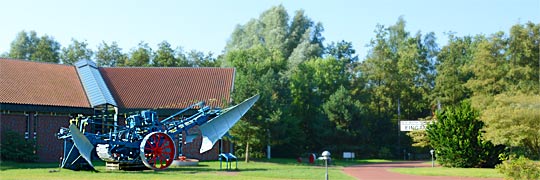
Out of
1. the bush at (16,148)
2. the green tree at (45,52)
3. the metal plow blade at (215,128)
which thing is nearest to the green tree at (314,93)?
the bush at (16,148)

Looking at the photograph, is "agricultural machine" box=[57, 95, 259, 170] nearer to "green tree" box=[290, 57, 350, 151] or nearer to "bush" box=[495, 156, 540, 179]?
"bush" box=[495, 156, 540, 179]

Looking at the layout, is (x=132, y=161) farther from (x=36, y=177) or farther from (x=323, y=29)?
(x=323, y=29)

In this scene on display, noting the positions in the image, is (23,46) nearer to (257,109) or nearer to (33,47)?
(33,47)

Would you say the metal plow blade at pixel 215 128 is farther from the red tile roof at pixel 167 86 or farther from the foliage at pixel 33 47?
the foliage at pixel 33 47

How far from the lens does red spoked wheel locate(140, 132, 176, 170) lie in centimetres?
2802

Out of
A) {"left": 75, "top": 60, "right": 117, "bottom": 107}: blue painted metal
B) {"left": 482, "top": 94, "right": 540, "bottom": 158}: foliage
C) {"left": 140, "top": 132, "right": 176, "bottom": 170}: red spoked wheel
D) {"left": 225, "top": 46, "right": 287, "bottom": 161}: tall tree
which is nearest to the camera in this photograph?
{"left": 482, "top": 94, "right": 540, "bottom": 158}: foliage

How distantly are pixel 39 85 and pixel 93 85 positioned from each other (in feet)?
11.9

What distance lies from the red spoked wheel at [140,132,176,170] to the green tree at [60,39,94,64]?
41.5 metres

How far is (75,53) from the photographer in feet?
223

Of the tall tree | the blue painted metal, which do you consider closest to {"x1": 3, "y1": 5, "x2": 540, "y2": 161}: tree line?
the tall tree

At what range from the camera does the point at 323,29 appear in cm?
7200

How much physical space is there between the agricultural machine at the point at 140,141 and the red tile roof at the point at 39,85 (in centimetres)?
1158

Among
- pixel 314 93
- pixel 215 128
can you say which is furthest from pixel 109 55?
pixel 215 128

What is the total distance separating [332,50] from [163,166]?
146 feet
